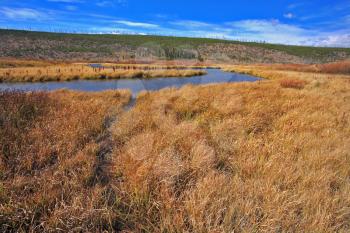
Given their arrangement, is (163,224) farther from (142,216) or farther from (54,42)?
(54,42)

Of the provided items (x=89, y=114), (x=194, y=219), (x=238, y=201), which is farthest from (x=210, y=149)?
(x=89, y=114)

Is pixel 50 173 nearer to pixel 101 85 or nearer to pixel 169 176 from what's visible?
pixel 169 176

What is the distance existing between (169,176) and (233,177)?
41.2 inches

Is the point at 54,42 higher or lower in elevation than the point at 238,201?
higher

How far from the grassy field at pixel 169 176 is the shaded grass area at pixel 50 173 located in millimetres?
15

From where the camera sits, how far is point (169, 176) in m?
3.67

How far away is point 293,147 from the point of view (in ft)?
16.6

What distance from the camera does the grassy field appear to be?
278cm

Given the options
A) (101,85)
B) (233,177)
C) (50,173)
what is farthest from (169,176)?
(101,85)

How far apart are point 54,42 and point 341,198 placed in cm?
8911

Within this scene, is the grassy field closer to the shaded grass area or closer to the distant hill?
the shaded grass area

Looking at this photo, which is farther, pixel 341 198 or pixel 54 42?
pixel 54 42

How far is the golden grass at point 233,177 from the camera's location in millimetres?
2791

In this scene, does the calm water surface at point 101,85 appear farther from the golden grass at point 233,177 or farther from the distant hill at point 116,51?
the distant hill at point 116,51
